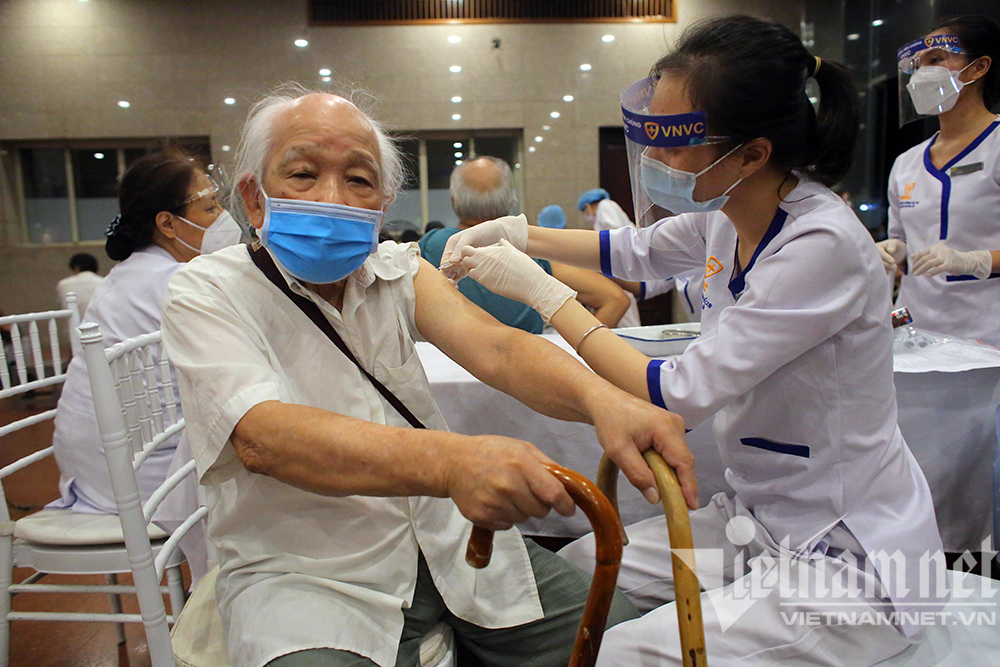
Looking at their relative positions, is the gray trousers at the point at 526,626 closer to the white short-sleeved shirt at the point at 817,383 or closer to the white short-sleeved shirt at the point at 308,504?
the white short-sleeved shirt at the point at 308,504

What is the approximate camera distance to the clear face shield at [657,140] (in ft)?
3.86

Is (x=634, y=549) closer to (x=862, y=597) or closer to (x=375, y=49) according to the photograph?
(x=862, y=597)

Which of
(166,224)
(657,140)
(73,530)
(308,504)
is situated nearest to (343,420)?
(308,504)

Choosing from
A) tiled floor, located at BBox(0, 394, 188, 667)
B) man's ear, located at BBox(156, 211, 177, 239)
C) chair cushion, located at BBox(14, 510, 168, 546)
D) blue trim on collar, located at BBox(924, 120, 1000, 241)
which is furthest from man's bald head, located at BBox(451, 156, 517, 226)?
tiled floor, located at BBox(0, 394, 188, 667)

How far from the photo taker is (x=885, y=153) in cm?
652

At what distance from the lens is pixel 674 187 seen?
1262mm

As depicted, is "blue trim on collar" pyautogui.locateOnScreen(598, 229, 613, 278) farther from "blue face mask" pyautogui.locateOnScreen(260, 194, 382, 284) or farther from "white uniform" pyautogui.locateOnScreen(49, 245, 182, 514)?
"white uniform" pyautogui.locateOnScreen(49, 245, 182, 514)

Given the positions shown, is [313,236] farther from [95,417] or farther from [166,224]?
[166,224]

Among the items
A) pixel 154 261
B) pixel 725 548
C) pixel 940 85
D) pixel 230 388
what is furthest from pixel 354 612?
pixel 940 85

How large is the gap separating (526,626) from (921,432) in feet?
4.45

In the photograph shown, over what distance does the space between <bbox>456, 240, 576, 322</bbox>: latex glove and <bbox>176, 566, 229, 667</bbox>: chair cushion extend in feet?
2.79

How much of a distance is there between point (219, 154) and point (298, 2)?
1.93 m

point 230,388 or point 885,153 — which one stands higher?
point 885,153

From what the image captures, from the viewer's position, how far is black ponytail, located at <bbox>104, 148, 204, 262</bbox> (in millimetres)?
2367
